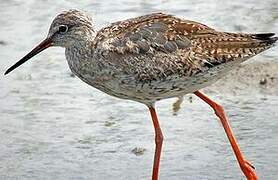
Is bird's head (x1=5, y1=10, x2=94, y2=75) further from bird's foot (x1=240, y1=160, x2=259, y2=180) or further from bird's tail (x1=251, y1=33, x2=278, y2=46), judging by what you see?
bird's foot (x1=240, y1=160, x2=259, y2=180)

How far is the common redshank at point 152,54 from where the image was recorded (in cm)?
871

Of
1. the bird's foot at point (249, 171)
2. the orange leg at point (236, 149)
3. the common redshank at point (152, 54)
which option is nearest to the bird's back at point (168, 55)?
the common redshank at point (152, 54)

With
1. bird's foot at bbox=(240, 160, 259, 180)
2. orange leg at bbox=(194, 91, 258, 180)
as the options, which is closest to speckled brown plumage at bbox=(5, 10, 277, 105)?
orange leg at bbox=(194, 91, 258, 180)

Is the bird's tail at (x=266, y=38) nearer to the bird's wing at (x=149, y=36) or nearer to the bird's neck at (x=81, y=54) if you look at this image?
the bird's wing at (x=149, y=36)

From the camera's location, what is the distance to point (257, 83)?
10930mm

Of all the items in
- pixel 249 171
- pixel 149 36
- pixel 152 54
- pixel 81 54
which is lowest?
pixel 249 171

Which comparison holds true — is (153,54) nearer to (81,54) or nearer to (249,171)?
(81,54)

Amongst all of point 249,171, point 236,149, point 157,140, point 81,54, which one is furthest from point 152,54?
point 249,171

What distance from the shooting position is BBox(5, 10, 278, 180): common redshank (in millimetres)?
8711

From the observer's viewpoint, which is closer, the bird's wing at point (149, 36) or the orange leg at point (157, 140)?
the bird's wing at point (149, 36)

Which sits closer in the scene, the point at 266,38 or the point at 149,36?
the point at 149,36

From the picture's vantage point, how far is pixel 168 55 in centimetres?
877

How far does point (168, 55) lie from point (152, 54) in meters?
0.14

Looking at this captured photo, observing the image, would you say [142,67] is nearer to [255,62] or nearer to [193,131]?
[193,131]
